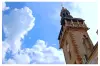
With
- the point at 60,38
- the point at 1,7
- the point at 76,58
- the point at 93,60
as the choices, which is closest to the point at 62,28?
the point at 60,38

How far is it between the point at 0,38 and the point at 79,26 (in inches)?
632

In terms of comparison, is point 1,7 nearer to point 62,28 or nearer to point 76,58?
point 76,58

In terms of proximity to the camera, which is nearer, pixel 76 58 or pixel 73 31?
pixel 76 58

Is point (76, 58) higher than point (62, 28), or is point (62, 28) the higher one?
point (62, 28)

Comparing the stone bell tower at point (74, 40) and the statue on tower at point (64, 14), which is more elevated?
the statue on tower at point (64, 14)

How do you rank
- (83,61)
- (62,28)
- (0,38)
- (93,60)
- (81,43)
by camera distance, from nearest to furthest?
(0,38), (93,60), (83,61), (81,43), (62,28)

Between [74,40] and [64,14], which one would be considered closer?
[74,40]

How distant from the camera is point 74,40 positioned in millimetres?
27562

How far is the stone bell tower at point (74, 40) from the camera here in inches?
1037

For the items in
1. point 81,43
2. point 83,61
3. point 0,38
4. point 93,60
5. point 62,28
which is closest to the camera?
point 0,38

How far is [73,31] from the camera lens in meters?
28.6

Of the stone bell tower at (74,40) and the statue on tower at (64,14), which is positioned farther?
the statue on tower at (64,14)

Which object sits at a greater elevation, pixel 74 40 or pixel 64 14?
pixel 64 14

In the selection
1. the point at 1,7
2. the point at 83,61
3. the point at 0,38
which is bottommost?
the point at 83,61
